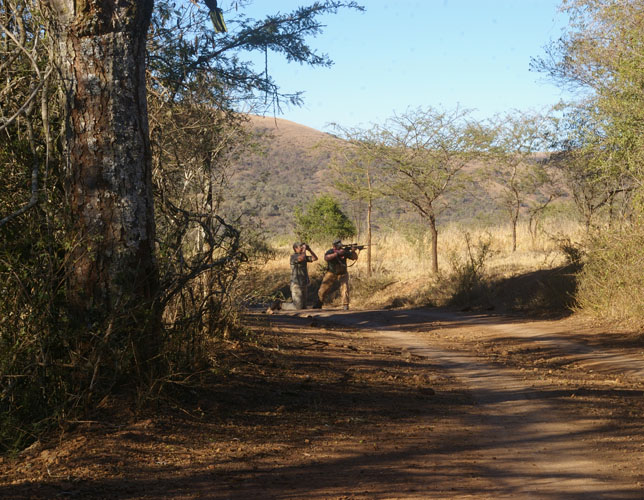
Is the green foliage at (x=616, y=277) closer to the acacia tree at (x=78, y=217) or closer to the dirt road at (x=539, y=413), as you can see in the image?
the dirt road at (x=539, y=413)

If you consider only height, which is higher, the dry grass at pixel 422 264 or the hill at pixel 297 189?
the hill at pixel 297 189

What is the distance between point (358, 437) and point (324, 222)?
27768 mm

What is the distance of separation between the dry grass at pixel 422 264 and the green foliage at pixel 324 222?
1.07 meters

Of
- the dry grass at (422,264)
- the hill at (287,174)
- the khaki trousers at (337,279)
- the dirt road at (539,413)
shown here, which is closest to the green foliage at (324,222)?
the dry grass at (422,264)

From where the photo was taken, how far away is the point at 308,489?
3.82m

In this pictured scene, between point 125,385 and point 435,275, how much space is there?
16570 millimetres

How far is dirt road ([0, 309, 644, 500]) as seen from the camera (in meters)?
3.86

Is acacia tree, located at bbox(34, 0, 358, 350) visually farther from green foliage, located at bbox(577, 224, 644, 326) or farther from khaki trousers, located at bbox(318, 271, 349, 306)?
khaki trousers, located at bbox(318, 271, 349, 306)

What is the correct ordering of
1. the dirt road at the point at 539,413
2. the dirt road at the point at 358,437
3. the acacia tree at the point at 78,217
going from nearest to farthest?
the dirt road at the point at 358,437 → the dirt road at the point at 539,413 → the acacia tree at the point at 78,217

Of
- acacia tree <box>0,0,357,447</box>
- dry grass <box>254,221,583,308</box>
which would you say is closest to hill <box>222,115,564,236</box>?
dry grass <box>254,221,583,308</box>

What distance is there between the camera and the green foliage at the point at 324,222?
105 ft

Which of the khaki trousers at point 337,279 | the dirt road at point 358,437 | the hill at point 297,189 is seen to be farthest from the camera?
the hill at point 297,189

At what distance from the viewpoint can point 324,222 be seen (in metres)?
32.6

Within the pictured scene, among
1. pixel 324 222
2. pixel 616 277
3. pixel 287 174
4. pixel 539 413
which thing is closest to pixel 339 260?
pixel 616 277
